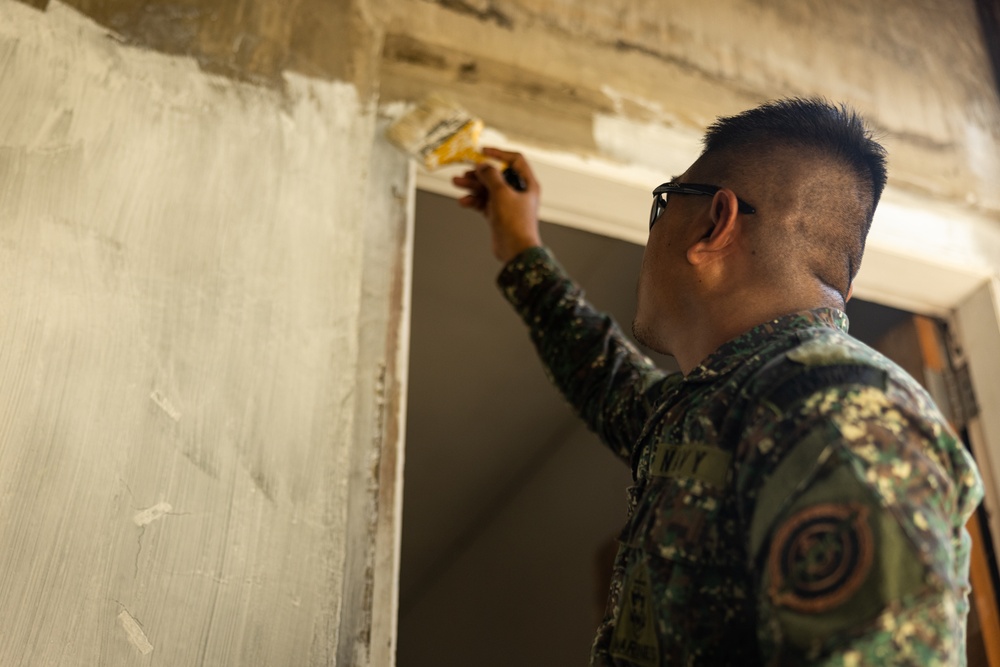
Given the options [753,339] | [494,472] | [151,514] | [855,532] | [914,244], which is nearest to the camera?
[855,532]

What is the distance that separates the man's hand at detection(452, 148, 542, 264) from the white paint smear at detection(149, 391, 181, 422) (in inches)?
25.8

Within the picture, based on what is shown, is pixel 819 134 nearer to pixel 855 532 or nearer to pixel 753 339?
pixel 753 339

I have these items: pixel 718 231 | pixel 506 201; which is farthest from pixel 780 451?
pixel 506 201

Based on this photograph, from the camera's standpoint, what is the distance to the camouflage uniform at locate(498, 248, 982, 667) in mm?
694

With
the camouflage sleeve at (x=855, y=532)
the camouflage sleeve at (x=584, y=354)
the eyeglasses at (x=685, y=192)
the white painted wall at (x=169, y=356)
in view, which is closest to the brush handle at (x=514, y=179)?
the camouflage sleeve at (x=584, y=354)

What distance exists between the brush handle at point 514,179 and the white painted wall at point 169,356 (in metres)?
0.29

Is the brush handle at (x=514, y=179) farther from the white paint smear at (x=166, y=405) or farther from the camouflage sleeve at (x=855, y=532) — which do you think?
the camouflage sleeve at (x=855, y=532)

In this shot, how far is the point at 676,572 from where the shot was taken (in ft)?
2.78

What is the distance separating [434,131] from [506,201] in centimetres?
17

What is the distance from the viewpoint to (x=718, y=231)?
44.6 inches

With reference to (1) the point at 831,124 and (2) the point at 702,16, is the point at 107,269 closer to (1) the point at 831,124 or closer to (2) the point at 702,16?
(1) the point at 831,124

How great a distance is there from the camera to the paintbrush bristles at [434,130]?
1521mm

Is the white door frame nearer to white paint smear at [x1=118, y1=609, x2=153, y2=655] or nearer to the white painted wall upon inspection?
the white painted wall

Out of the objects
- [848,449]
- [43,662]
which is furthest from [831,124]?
[43,662]
